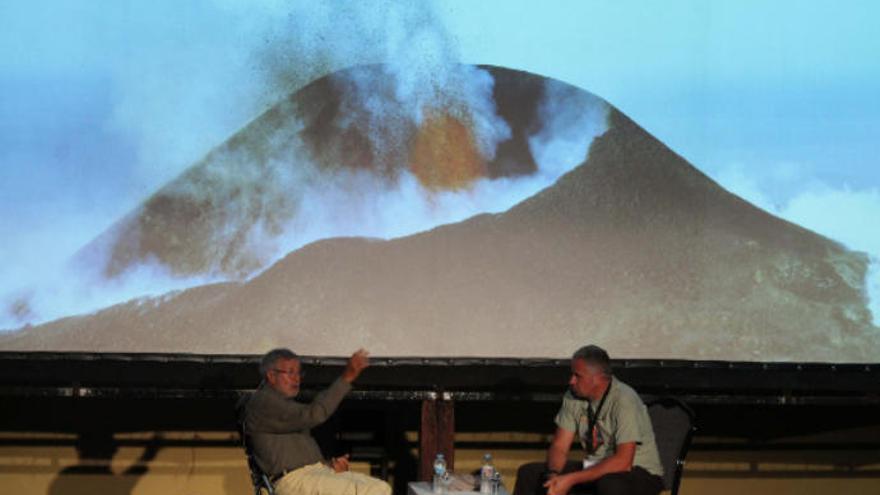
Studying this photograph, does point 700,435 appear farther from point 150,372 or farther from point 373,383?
point 150,372

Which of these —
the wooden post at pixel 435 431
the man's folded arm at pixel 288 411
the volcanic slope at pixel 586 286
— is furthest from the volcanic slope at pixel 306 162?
the man's folded arm at pixel 288 411

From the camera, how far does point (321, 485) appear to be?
16.3ft

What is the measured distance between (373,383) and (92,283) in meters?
1.43

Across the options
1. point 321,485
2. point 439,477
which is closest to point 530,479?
point 439,477

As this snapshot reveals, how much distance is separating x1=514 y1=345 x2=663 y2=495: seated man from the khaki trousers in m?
0.66

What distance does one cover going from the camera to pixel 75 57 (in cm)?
618

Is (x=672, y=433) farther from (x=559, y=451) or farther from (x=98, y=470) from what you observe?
(x=98, y=470)

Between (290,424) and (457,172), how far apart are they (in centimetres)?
183

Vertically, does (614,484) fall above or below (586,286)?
below

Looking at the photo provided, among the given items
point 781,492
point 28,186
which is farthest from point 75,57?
point 781,492

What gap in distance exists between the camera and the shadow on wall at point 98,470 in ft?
21.8

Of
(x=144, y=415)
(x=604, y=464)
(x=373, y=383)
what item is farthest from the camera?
(x=144, y=415)

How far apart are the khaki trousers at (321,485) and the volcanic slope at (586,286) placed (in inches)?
51.0

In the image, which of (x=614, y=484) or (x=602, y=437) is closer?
(x=614, y=484)
